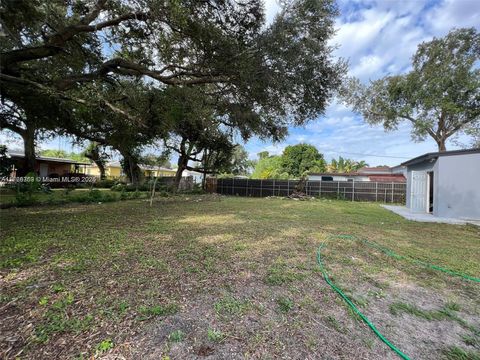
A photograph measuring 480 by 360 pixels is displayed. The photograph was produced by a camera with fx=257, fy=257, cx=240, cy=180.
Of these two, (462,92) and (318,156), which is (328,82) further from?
(318,156)

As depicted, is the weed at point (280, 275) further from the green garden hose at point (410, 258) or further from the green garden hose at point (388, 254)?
the green garden hose at point (410, 258)

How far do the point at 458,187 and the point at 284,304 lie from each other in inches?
383

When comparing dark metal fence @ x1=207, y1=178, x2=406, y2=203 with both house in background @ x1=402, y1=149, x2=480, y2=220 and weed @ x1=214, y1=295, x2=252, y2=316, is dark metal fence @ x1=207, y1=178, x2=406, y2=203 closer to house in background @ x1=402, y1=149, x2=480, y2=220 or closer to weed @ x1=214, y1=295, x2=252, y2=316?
house in background @ x1=402, y1=149, x2=480, y2=220

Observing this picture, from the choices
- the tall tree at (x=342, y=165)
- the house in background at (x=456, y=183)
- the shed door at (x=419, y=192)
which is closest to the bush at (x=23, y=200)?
the house in background at (x=456, y=183)

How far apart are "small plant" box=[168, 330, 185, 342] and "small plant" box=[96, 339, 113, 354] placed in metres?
0.38

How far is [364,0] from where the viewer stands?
598cm

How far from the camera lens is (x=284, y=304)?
233 centimetres

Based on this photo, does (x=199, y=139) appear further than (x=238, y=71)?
Yes

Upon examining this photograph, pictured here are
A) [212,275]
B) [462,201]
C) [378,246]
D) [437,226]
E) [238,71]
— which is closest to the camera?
[212,275]

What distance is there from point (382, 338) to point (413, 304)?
84 centimetres

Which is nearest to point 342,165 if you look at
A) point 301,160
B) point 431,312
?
point 301,160

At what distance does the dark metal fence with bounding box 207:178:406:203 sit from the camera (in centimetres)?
1598

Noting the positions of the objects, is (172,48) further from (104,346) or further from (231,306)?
(104,346)

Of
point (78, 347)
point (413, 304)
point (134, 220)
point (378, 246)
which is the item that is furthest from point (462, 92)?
point (78, 347)
